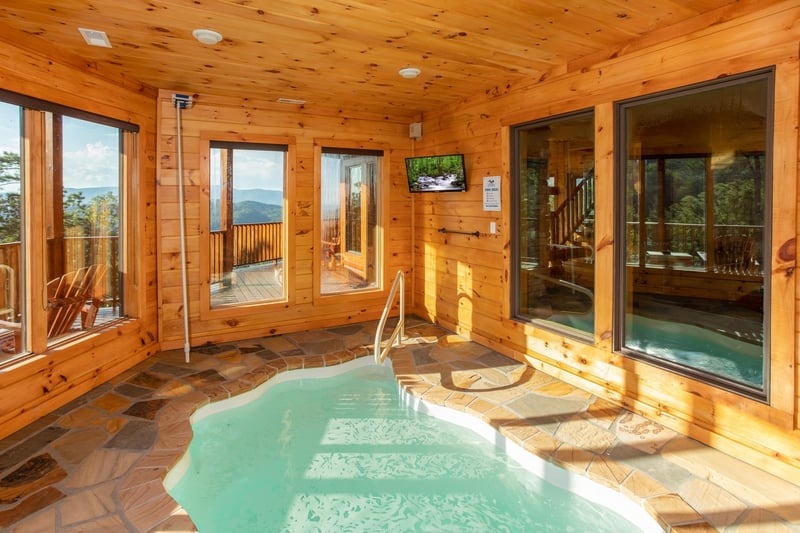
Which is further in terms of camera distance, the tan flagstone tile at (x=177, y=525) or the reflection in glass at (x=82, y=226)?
the reflection in glass at (x=82, y=226)

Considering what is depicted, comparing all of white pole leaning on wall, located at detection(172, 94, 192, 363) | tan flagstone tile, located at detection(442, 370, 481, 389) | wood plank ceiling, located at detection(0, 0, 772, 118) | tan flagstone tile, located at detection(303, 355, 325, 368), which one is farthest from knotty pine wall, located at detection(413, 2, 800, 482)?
white pole leaning on wall, located at detection(172, 94, 192, 363)

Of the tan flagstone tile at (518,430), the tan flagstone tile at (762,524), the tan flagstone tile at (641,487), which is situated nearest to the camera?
the tan flagstone tile at (762,524)

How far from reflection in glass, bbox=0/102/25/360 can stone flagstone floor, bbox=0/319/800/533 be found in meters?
0.65

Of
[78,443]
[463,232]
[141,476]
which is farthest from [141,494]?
[463,232]

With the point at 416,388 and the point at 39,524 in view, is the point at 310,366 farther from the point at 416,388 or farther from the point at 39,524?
the point at 39,524

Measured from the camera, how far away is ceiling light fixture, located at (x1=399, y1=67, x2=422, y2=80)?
3806 millimetres

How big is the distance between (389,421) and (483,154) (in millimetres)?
2690

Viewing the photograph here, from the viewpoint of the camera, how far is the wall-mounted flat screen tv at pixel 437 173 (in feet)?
15.6

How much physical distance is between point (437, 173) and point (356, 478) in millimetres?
3250

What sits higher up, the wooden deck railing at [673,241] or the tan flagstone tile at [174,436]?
the wooden deck railing at [673,241]

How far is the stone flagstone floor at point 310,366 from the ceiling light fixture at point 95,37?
8.33 ft

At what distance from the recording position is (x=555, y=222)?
13.1 ft

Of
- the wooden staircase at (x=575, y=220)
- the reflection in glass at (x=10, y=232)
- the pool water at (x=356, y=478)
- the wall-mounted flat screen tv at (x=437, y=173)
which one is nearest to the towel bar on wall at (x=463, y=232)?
the wall-mounted flat screen tv at (x=437, y=173)

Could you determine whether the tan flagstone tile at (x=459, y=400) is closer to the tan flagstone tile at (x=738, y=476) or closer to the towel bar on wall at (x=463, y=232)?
the tan flagstone tile at (x=738, y=476)
